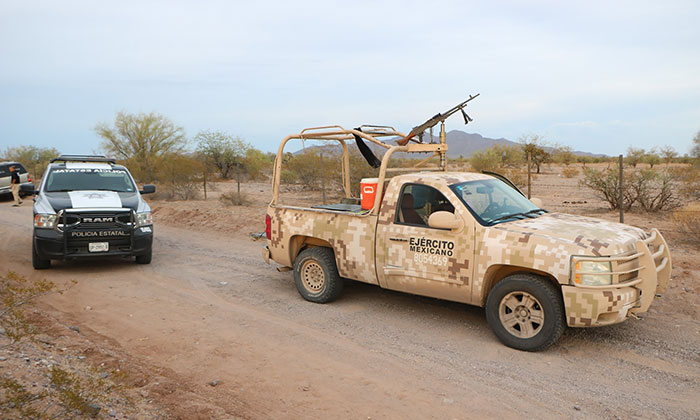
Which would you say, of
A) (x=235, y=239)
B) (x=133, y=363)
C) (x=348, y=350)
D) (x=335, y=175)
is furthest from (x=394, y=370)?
(x=335, y=175)

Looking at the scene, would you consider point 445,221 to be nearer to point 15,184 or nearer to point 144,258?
point 144,258

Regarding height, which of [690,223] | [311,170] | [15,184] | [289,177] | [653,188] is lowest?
[690,223]

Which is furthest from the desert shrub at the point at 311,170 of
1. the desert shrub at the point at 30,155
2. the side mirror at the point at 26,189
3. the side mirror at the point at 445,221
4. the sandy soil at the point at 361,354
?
the desert shrub at the point at 30,155

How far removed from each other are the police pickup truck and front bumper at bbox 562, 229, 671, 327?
23.8ft

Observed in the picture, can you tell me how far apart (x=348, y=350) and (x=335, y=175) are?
15982 millimetres

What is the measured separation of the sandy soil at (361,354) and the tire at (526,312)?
149mm

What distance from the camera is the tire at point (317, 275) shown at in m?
6.94

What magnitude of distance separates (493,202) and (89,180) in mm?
7814

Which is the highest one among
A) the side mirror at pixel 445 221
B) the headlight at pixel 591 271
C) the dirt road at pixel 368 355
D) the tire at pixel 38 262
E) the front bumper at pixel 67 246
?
the side mirror at pixel 445 221

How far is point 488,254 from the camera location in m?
5.38

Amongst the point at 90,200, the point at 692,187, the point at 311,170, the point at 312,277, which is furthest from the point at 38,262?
the point at 311,170

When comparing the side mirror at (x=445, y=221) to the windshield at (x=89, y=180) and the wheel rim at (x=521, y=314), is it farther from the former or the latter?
the windshield at (x=89, y=180)

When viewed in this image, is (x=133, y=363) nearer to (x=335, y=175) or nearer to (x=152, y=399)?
(x=152, y=399)

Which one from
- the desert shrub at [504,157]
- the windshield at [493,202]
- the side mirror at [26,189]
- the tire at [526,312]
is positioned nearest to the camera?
the tire at [526,312]
